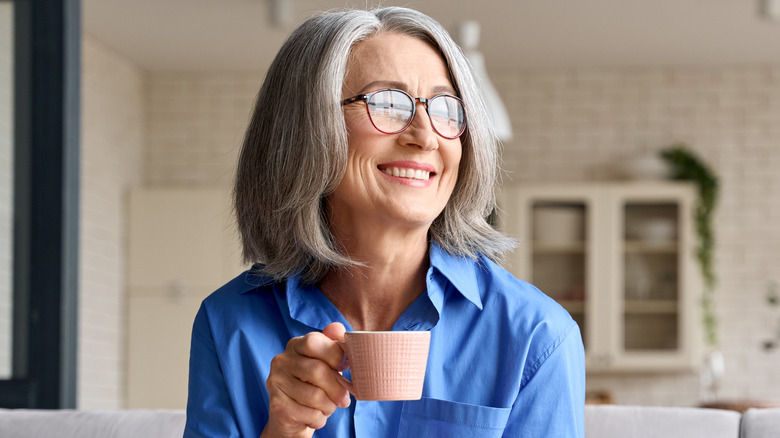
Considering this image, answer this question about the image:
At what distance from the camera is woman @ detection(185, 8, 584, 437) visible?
4.09 feet

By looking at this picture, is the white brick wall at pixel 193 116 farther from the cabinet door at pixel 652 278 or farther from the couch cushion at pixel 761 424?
the couch cushion at pixel 761 424

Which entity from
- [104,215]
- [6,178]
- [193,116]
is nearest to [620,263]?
[193,116]

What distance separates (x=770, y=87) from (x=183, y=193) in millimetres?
3692

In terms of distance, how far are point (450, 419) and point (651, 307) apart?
4.69 metres

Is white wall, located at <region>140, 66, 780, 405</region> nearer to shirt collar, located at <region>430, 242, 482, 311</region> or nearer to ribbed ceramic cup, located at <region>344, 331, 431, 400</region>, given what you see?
shirt collar, located at <region>430, 242, 482, 311</region>

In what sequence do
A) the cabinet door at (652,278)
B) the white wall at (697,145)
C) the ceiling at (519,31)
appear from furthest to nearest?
the white wall at (697,145) → the cabinet door at (652,278) → the ceiling at (519,31)

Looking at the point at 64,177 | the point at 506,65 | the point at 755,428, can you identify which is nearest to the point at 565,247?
the point at 506,65

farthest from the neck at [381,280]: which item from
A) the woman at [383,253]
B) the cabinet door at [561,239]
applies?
the cabinet door at [561,239]

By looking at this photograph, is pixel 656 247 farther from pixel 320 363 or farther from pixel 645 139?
pixel 320 363

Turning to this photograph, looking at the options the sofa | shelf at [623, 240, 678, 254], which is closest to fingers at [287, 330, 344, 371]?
the sofa

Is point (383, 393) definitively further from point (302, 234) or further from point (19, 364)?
point (19, 364)

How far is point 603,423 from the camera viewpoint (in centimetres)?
171

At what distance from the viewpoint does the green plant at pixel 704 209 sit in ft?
18.7

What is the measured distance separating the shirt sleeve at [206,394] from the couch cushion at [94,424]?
51cm
